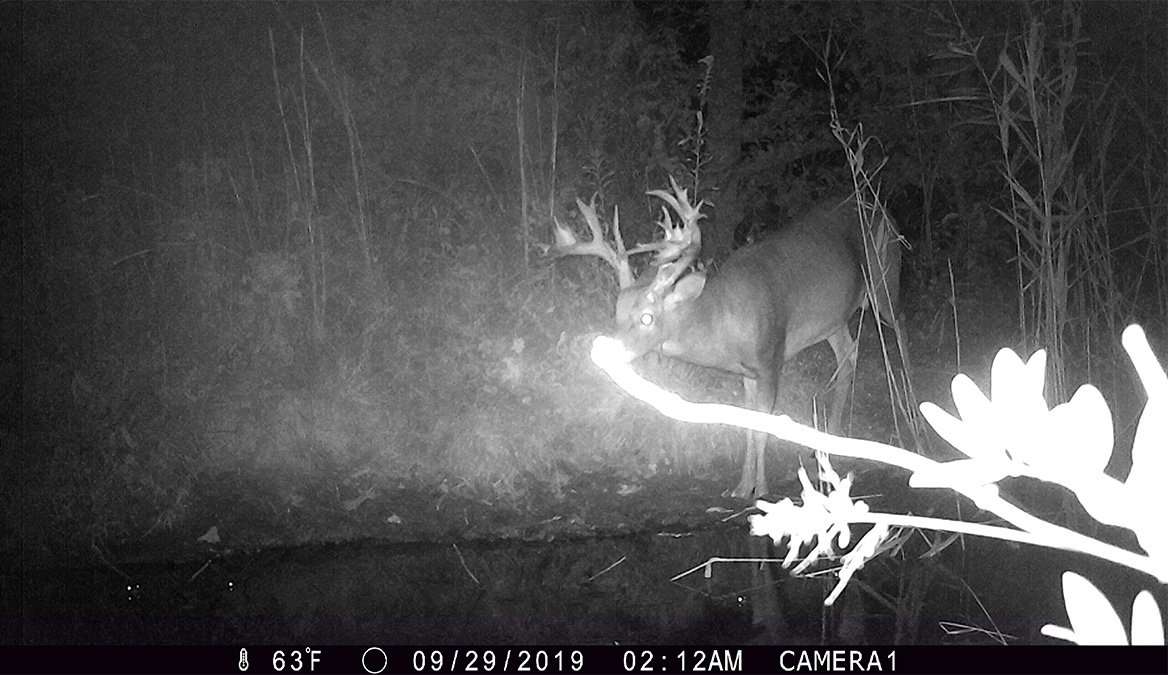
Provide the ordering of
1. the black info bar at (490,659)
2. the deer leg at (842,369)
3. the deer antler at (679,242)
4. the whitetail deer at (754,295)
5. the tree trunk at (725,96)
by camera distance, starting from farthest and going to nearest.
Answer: the tree trunk at (725,96)
the deer leg at (842,369)
the whitetail deer at (754,295)
the deer antler at (679,242)
the black info bar at (490,659)

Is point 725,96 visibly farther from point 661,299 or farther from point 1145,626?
point 1145,626

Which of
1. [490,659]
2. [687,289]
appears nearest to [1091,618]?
[490,659]

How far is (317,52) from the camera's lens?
5648 millimetres

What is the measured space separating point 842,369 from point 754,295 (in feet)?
3.04

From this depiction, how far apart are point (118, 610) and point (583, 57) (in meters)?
3.08

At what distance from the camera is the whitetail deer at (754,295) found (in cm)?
441

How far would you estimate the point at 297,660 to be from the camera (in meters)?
3.14

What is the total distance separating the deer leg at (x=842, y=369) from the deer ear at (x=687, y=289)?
1.16 m

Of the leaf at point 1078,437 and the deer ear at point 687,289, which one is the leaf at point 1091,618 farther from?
the deer ear at point 687,289

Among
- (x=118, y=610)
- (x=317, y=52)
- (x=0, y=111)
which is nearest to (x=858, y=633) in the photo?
(x=118, y=610)

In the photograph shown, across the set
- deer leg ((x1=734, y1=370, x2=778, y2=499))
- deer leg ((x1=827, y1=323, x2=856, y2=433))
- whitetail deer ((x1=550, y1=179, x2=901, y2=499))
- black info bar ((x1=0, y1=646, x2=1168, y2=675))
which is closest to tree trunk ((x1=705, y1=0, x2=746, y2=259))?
whitetail deer ((x1=550, y1=179, x2=901, y2=499))

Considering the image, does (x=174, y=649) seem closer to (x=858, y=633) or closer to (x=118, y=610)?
(x=118, y=610)

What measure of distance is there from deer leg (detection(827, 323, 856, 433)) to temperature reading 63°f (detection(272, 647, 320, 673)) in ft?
9.24

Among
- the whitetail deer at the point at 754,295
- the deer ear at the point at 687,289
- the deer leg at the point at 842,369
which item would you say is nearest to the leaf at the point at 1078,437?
the whitetail deer at the point at 754,295
